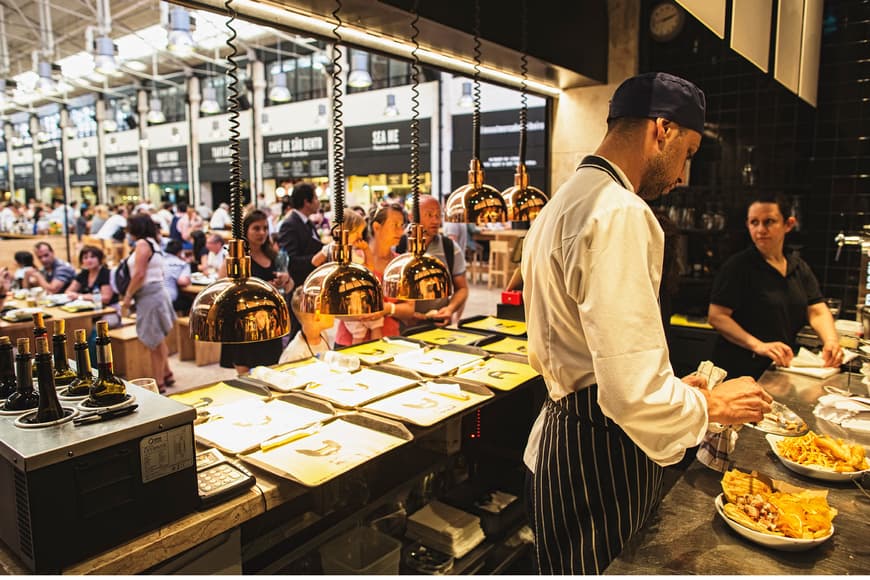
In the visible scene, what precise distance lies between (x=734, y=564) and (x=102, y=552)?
1.46 meters

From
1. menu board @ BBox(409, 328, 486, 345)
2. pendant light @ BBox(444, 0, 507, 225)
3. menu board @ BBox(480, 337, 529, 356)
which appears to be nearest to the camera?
pendant light @ BBox(444, 0, 507, 225)

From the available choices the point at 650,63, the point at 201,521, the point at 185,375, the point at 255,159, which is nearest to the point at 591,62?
the point at 650,63

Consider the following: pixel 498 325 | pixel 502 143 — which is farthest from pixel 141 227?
pixel 502 143

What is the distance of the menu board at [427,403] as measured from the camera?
222cm

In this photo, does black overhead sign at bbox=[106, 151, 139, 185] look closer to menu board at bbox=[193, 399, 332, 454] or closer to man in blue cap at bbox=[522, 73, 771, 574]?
menu board at bbox=[193, 399, 332, 454]

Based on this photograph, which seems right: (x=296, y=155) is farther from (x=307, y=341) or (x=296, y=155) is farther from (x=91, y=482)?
(x=91, y=482)

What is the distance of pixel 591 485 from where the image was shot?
5.45ft

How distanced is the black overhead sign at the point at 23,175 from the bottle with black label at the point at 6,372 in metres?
33.3

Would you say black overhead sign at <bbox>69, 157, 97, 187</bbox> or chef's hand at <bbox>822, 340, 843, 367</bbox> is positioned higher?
black overhead sign at <bbox>69, 157, 97, 187</bbox>

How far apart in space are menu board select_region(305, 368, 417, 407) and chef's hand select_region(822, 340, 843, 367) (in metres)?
2.02

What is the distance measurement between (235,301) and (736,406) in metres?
1.30

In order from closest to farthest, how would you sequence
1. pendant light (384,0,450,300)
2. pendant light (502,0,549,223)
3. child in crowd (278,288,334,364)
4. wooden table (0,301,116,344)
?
pendant light (384,0,450,300), child in crowd (278,288,334,364), pendant light (502,0,549,223), wooden table (0,301,116,344)

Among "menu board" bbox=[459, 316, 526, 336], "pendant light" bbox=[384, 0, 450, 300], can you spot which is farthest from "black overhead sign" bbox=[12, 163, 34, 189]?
"pendant light" bbox=[384, 0, 450, 300]

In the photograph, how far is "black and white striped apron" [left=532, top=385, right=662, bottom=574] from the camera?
1.65 metres
